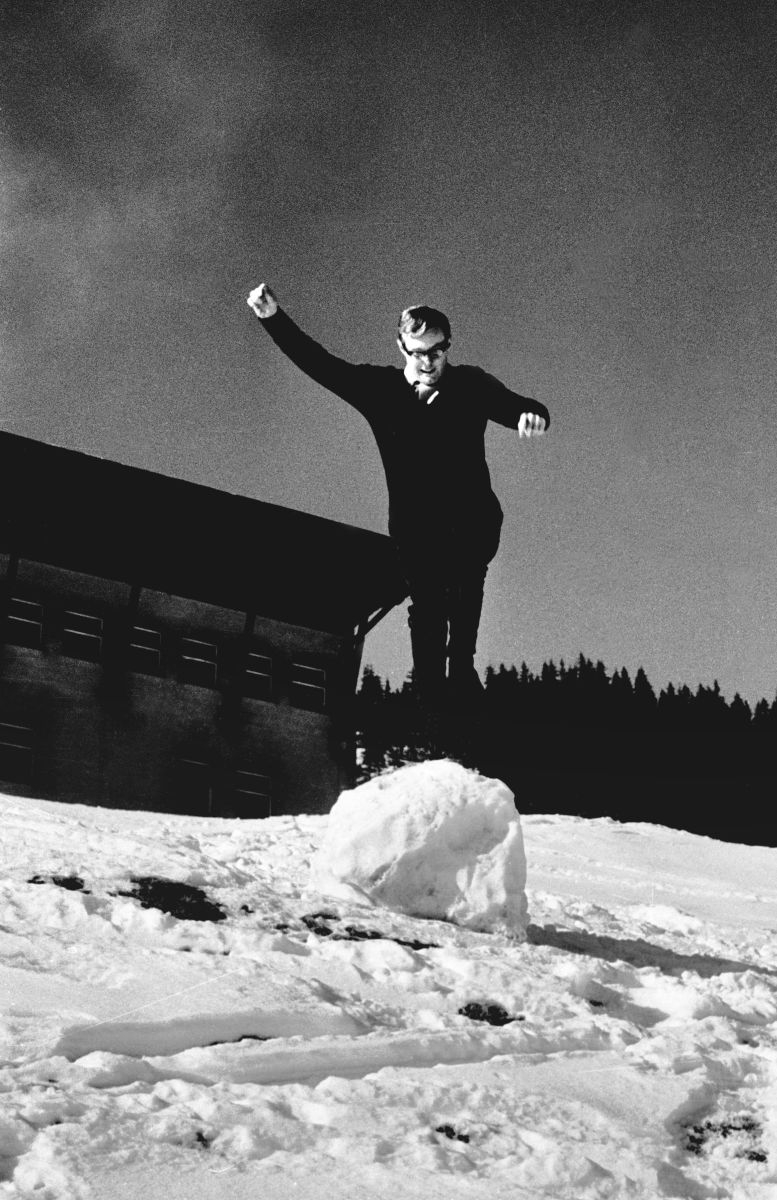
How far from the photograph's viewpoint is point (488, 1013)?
555 cm

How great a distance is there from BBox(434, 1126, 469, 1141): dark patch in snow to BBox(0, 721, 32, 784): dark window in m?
20.2

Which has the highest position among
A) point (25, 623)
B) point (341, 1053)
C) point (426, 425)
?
point (25, 623)

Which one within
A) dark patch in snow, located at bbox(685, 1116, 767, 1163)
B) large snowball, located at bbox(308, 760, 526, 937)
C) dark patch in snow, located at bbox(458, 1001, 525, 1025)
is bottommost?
dark patch in snow, located at bbox(685, 1116, 767, 1163)

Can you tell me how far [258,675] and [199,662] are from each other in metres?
1.36

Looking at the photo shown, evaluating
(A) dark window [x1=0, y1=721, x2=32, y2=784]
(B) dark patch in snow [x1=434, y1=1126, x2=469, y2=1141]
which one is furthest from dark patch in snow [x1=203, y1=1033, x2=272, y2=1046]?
(A) dark window [x1=0, y1=721, x2=32, y2=784]

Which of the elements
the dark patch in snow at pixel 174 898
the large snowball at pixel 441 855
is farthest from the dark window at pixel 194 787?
the dark patch in snow at pixel 174 898

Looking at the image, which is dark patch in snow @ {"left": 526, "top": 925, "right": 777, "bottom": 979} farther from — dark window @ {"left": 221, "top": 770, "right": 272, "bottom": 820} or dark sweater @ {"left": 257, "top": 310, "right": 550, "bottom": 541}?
dark window @ {"left": 221, "top": 770, "right": 272, "bottom": 820}

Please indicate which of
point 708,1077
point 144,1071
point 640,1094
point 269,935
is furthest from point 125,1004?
point 708,1077

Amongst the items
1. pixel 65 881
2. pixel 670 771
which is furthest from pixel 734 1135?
pixel 670 771

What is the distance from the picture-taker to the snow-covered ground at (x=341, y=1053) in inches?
125

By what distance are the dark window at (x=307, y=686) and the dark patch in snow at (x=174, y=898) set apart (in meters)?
18.5

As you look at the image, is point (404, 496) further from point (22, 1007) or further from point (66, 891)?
point (66, 891)

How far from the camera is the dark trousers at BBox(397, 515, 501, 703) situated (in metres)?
2.98

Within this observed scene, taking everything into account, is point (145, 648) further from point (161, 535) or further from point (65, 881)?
point (65, 881)
